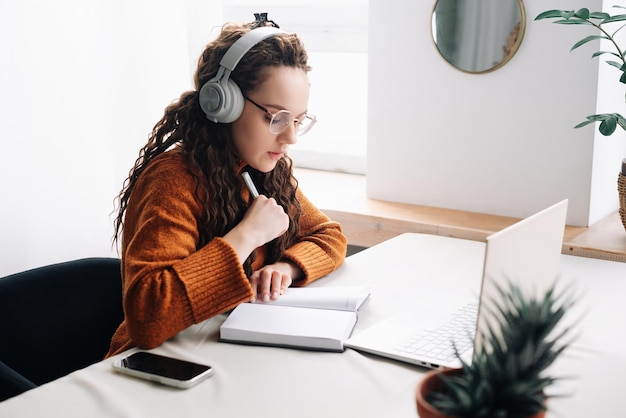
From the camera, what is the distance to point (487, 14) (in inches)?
82.7

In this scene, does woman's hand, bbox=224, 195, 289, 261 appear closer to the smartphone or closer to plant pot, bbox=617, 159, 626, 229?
the smartphone

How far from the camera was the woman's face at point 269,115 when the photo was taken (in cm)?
150

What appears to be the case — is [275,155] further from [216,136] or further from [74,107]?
[74,107]

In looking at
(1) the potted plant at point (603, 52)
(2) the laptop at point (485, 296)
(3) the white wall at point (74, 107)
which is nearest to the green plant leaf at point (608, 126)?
(1) the potted plant at point (603, 52)

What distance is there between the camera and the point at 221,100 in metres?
1.45

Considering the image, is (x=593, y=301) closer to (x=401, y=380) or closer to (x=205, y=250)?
(x=401, y=380)

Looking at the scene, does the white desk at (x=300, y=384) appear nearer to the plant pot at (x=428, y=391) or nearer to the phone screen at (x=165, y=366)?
the phone screen at (x=165, y=366)

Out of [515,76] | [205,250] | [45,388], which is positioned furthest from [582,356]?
[515,76]

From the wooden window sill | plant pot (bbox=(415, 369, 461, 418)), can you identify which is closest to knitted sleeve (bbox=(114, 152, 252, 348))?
plant pot (bbox=(415, 369, 461, 418))

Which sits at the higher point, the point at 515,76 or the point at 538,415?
the point at 515,76

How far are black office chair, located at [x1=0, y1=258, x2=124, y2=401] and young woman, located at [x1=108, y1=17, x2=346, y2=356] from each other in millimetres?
162

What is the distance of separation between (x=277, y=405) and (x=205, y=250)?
0.39 m

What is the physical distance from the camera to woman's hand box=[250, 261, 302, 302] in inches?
57.1

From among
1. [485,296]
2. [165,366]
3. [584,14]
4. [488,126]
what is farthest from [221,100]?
[488,126]
